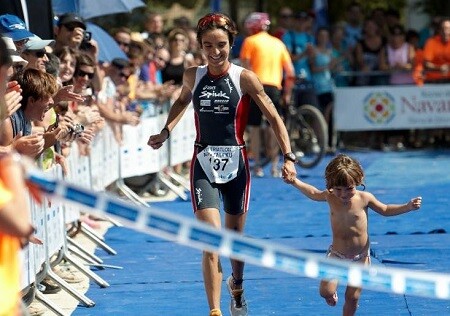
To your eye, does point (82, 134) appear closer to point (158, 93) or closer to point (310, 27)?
point (158, 93)

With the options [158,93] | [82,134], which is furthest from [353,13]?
[82,134]

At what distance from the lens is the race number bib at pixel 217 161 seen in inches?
321

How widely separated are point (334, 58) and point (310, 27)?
0.91 m

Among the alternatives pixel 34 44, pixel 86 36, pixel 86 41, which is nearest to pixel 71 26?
pixel 86 36

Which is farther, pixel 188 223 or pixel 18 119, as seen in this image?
pixel 18 119

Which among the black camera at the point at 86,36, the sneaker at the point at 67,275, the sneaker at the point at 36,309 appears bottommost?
the sneaker at the point at 67,275

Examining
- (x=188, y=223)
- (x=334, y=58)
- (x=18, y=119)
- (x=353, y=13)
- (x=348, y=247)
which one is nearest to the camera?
(x=188, y=223)

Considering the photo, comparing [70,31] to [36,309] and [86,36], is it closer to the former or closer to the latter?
[86,36]

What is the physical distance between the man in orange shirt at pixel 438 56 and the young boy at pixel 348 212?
1393 cm

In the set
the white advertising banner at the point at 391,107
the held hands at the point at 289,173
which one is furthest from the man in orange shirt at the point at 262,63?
the held hands at the point at 289,173

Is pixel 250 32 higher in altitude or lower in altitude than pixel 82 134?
lower

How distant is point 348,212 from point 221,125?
3.70 feet

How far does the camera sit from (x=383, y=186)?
16.4 m

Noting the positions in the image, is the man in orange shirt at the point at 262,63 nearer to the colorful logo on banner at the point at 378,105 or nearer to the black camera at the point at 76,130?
the colorful logo on banner at the point at 378,105
